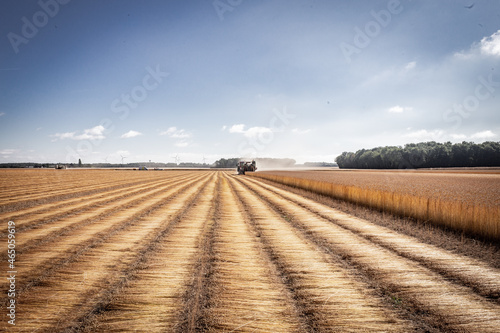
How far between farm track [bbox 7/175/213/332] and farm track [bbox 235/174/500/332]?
13.0 feet

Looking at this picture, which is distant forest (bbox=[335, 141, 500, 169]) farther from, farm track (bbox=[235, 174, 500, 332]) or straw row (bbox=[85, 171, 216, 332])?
straw row (bbox=[85, 171, 216, 332])

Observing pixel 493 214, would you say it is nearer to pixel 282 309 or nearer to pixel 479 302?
pixel 479 302

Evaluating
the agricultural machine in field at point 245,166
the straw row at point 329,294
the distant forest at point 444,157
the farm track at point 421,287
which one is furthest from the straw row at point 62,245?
the distant forest at point 444,157

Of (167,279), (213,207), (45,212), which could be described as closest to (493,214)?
(167,279)

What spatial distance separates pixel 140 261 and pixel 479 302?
5.32 m

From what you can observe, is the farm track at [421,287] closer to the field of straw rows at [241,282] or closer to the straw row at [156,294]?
the field of straw rows at [241,282]

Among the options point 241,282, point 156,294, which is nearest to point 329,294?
point 241,282

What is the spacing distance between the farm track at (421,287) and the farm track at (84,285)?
3.97 meters

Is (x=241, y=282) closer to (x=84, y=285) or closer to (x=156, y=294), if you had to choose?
(x=156, y=294)

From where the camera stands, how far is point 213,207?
10.9 m

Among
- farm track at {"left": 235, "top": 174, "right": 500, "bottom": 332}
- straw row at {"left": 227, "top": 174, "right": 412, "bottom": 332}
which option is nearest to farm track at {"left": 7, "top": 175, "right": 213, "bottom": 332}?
straw row at {"left": 227, "top": 174, "right": 412, "bottom": 332}

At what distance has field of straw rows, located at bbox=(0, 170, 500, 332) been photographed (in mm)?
2752

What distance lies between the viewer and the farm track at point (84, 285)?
2.79 metres

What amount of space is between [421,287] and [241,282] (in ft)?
8.83
